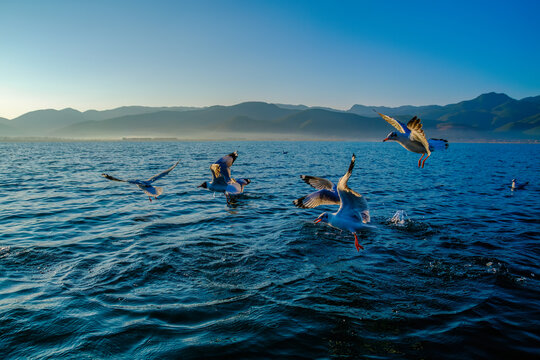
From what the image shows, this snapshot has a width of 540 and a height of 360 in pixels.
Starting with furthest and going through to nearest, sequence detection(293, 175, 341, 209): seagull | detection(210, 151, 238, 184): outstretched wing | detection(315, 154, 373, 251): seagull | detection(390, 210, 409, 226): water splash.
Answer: detection(210, 151, 238, 184): outstretched wing → detection(390, 210, 409, 226): water splash → detection(293, 175, 341, 209): seagull → detection(315, 154, 373, 251): seagull

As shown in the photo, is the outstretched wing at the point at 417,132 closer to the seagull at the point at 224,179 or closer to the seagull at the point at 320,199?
the seagull at the point at 320,199

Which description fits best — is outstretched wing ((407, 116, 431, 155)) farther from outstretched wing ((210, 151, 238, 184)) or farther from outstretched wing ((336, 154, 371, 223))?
outstretched wing ((210, 151, 238, 184))

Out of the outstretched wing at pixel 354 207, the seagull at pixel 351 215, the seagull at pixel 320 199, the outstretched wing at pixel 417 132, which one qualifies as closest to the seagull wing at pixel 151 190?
the seagull at pixel 320 199

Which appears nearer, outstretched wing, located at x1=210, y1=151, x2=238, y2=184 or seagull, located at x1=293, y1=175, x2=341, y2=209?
seagull, located at x1=293, y1=175, x2=341, y2=209

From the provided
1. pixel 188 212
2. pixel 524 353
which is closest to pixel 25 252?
pixel 188 212

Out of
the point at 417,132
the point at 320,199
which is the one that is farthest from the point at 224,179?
the point at 417,132

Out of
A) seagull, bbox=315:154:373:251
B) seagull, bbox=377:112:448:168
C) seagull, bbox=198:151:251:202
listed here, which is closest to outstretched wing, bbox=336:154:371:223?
seagull, bbox=315:154:373:251

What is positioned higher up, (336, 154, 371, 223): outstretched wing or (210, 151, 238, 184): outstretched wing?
(210, 151, 238, 184): outstretched wing

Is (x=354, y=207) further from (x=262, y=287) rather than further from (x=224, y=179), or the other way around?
(x=224, y=179)

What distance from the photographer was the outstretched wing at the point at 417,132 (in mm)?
9203

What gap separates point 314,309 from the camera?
6012mm

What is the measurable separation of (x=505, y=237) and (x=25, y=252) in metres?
15.2

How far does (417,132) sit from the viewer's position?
9336 mm

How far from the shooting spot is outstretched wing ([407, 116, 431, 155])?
920 cm
